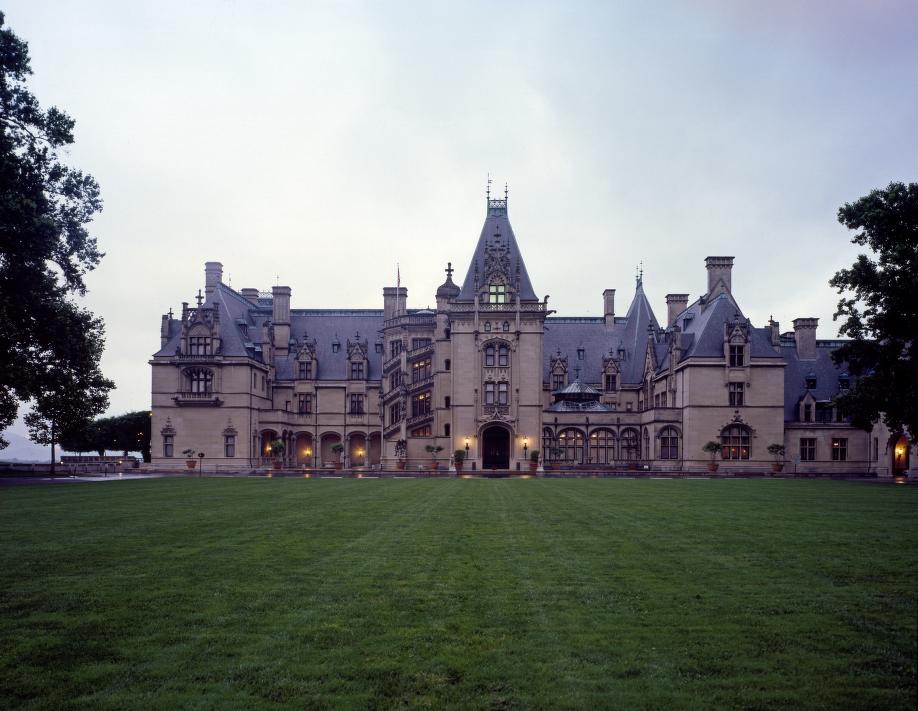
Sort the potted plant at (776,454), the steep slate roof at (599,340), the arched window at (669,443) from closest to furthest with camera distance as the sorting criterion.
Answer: the potted plant at (776,454)
the arched window at (669,443)
the steep slate roof at (599,340)

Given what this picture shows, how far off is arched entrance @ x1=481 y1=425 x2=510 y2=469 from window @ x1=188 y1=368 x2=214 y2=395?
28372 mm

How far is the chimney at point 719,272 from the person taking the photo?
2768 inches

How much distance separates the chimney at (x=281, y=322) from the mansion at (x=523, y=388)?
287 centimetres

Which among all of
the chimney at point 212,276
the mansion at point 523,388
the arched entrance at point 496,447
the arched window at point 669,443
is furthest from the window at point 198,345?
the arched window at point 669,443

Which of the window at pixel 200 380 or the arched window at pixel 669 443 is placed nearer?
the arched window at pixel 669 443

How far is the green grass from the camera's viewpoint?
7398 millimetres

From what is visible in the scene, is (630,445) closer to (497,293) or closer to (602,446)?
(602,446)

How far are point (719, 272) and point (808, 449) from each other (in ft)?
63.9

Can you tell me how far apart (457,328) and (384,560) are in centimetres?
5319

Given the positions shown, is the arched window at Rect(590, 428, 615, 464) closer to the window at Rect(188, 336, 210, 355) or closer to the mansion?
the mansion

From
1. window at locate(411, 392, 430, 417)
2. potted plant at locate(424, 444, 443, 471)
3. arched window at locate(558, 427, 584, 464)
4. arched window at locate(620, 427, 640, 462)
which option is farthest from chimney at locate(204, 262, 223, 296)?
arched window at locate(620, 427, 640, 462)

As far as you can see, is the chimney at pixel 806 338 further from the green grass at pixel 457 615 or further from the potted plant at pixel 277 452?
the green grass at pixel 457 615

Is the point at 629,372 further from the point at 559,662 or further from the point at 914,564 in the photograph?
the point at 559,662

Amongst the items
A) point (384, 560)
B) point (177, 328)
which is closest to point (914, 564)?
point (384, 560)
